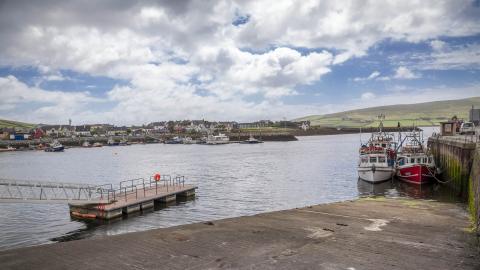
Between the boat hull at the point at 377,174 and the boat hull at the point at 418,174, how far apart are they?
1953 mm

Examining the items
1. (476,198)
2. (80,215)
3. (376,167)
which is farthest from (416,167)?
(80,215)

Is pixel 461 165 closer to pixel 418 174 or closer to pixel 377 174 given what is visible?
pixel 418 174

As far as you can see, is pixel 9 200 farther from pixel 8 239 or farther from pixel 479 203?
pixel 479 203

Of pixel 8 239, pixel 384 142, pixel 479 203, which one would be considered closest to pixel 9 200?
pixel 8 239

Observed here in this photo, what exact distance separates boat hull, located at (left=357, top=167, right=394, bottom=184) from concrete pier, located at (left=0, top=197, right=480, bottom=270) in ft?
91.7

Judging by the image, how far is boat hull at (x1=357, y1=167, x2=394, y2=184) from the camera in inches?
1978

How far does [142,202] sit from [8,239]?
1027cm

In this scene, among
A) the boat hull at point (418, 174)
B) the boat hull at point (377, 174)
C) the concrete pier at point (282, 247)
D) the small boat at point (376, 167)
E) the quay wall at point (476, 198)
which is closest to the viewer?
the concrete pier at point (282, 247)

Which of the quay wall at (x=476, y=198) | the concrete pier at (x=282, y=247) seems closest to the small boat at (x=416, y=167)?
the quay wall at (x=476, y=198)

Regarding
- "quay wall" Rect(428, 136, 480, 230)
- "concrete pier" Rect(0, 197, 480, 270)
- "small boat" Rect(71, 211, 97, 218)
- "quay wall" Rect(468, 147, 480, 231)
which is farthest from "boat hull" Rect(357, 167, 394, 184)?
"small boat" Rect(71, 211, 97, 218)

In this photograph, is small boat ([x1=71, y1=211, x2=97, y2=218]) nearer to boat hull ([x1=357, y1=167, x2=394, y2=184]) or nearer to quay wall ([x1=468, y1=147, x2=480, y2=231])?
quay wall ([x1=468, y1=147, x2=480, y2=231])

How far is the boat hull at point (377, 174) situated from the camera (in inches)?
1978

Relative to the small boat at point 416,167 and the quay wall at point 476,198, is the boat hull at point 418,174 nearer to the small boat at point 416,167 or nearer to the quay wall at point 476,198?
the small boat at point 416,167

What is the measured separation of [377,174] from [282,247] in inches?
1466
